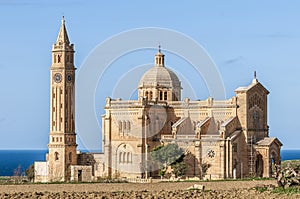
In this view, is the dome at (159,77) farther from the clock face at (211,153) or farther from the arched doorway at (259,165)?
the arched doorway at (259,165)

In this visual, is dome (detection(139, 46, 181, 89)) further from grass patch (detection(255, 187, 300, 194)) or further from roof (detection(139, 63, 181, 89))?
grass patch (detection(255, 187, 300, 194))

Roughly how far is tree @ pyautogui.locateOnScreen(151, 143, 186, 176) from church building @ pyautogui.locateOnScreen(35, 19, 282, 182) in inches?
26.7

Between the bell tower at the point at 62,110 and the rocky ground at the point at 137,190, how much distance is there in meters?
20.8

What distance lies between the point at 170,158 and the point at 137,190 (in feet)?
66.1

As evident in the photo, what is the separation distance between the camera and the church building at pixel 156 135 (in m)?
80.8

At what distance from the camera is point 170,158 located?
8125 cm

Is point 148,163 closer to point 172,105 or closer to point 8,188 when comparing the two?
point 172,105

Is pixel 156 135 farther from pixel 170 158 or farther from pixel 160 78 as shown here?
pixel 160 78

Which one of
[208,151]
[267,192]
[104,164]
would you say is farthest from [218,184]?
[104,164]

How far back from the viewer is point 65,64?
83.0 metres

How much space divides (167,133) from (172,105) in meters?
2.67

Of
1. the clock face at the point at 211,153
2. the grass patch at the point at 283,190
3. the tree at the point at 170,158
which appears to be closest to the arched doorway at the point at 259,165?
the clock face at the point at 211,153

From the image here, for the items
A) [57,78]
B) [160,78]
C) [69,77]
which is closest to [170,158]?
[160,78]

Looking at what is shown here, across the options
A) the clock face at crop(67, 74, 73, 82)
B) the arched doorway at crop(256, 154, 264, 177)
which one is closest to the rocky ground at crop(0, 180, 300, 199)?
the arched doorway at crop(256, 154, 264, 177)
